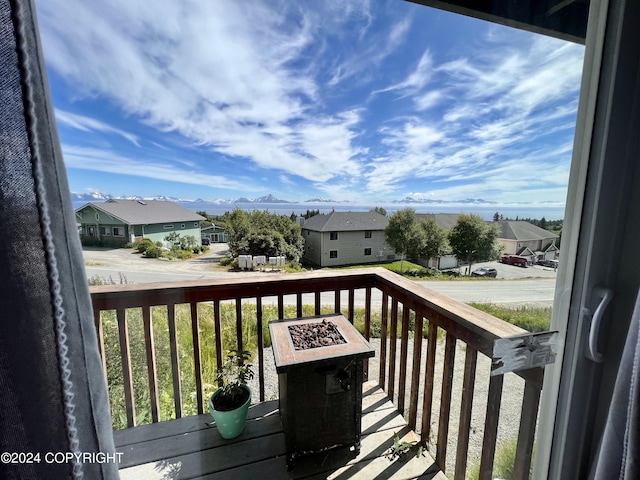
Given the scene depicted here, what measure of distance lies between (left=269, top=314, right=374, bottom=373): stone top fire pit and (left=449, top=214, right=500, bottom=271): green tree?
746mm

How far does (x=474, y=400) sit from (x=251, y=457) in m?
1.16

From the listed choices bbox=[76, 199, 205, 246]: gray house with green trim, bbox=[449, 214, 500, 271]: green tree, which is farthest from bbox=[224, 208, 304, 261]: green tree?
bbox=[449, 214, 500, 271]: green tree

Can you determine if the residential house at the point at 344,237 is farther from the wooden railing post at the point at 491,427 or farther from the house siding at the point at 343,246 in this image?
the wooden railing post at the point at 491,427

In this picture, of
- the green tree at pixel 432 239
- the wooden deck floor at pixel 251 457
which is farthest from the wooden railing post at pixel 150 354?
the green tree at pixel 432 239

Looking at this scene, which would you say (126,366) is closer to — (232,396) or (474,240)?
(232,396)

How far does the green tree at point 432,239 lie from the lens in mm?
1052

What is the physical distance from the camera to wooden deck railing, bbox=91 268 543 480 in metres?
1.09

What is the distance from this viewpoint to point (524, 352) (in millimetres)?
984

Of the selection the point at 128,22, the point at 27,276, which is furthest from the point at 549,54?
the point at 27,276

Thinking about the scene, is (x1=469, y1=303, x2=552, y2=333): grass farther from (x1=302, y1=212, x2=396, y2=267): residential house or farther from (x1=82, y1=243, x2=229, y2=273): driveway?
(x1=82, y1=243, x2=229, y2=273): driveway

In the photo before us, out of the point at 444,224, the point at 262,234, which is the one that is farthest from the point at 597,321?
the point at 262,234

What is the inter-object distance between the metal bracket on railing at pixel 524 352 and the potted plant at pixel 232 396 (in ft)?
4.24

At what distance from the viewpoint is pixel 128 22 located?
80cm

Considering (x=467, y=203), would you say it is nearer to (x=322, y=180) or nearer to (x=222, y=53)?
(x=322, y=180)
